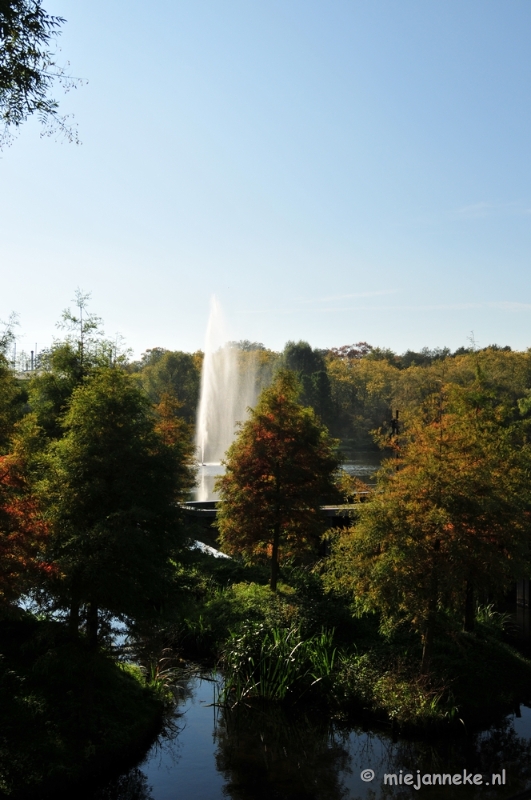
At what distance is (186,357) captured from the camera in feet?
285

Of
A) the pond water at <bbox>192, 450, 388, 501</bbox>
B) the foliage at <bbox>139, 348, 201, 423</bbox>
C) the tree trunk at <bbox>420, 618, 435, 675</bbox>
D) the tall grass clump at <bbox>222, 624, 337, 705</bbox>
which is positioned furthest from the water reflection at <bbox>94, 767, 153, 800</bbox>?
the foliage at <bbox>139, 348, 201, 423</bbox>

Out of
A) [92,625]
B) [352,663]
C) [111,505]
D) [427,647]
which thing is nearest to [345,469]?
[352,663]

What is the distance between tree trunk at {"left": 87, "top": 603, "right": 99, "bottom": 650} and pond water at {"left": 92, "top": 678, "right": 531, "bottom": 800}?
2.34 meters

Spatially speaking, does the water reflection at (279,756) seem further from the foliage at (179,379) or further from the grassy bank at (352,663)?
the foliage at (179,379)

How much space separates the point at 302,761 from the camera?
1323 cm

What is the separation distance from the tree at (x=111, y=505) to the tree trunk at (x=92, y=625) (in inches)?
0.9

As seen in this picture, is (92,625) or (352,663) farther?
(352,663)

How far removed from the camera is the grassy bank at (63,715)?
11.6 metres

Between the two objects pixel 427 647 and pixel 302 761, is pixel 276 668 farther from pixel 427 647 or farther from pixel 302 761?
pixel 427 647

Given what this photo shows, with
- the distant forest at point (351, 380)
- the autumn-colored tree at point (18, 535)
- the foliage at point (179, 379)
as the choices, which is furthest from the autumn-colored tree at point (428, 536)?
the foliage at point (179, 379)

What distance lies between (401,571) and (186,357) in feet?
241

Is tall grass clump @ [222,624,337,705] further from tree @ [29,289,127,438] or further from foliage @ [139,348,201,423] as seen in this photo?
foliage @ [139,348,201,423]

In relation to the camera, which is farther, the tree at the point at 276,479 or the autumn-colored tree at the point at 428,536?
the tree at the point at 276,479

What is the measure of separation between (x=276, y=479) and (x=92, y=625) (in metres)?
9.52
